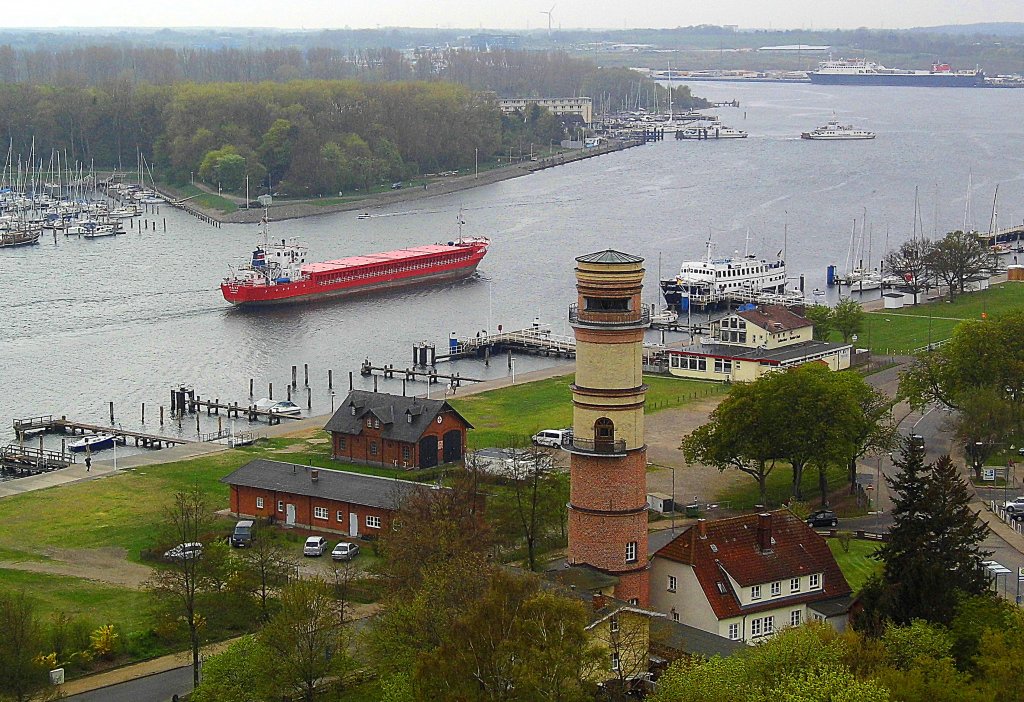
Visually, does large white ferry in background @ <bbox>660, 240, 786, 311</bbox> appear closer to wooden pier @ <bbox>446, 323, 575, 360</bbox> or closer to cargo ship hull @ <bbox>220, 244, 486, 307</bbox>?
wooden pier @ <bbox>446, 323, 575, 360</bbox>

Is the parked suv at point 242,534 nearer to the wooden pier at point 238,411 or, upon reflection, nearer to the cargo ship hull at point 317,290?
the wooden pier at point 238,411

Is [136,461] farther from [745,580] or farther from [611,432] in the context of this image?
[745,580]

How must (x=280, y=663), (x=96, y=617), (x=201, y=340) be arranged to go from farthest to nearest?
(x=201, y=340)
(x=96, y=617)
(x=280, y=663)

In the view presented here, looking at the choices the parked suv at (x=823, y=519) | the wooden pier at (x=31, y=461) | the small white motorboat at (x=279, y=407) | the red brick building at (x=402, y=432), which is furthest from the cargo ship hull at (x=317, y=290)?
the parked suv at (x=823, y=519)

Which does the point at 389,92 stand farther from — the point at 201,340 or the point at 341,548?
the point at 341,548

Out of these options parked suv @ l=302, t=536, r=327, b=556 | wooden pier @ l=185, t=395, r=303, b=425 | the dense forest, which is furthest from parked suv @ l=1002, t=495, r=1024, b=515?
the dense forest

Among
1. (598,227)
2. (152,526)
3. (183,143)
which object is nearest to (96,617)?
(152,526)
